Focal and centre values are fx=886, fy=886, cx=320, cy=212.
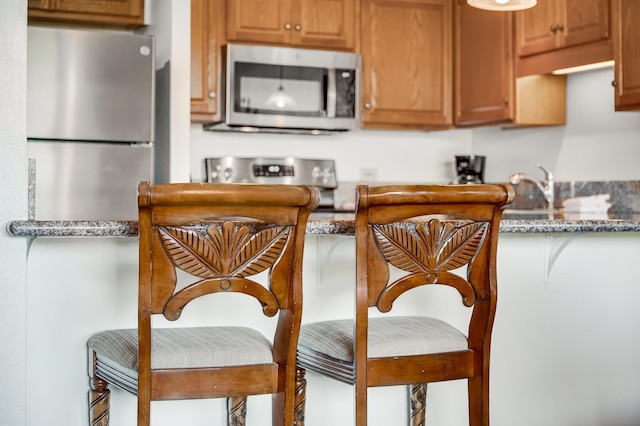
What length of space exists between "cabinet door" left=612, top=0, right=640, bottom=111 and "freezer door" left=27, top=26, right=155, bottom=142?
2.04m

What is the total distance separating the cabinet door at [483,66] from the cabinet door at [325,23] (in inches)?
24.9

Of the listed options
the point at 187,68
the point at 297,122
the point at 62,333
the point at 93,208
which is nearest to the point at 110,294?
the point at 62,333

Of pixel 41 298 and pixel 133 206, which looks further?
pixel 133 206

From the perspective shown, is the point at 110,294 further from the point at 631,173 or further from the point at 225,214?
the point at 631,173

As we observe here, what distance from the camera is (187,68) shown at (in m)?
4.12

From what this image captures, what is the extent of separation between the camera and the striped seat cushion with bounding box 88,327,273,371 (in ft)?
6.41

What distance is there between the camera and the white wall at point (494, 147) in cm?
428

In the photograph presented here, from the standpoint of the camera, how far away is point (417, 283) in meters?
2.07

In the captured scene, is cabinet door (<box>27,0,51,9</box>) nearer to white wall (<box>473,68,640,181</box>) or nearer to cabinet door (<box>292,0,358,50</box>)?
cabinet door (<box>292,0,358,50</box>)

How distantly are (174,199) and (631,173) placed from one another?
2898 millimetres

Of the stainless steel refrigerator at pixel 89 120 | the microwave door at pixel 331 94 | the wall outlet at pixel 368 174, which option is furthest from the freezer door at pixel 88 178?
the wall outlet at pixel 368 174

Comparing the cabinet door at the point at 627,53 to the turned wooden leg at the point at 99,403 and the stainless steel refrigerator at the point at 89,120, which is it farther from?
the turned wooden leg at the point at 99,403

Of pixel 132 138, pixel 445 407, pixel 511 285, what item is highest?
pixel 132 138

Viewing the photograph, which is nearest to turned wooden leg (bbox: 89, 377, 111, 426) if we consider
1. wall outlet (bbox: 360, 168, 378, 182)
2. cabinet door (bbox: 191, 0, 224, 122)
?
cabinet door (bbox: 191, 0, 224, 122)
